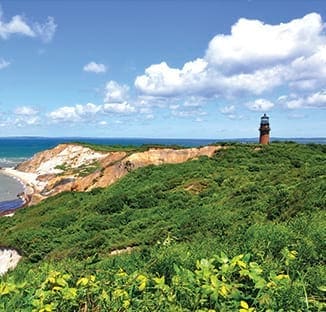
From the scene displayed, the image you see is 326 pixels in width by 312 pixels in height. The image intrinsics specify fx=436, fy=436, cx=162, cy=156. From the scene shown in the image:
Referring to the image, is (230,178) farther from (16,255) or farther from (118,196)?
(16,255)

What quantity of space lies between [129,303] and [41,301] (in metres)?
0.88

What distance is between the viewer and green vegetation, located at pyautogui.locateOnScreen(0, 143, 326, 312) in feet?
14.7

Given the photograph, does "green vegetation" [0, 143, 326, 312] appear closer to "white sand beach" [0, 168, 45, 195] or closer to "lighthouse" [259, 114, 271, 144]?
"lighthouse" [259, 114, 271, 144]

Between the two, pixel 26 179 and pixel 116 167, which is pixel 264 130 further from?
pixel 26 179

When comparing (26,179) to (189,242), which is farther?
(26,179)

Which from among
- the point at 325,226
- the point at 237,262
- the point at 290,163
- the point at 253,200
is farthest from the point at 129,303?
the point at 290,163

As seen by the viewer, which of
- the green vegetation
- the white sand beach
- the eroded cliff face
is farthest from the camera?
the white sand beach

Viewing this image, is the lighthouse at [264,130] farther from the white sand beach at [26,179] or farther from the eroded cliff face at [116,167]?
the white sand beach at [26,179]

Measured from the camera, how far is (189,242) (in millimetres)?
11195

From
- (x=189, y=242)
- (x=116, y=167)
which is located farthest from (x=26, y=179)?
(x=189, y=242)

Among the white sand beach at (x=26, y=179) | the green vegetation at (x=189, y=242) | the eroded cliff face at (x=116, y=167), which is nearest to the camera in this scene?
the green vegetation at (x=189, y=242)

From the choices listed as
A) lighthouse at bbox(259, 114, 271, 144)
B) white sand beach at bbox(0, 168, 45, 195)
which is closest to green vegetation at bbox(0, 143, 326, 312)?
lighthouse at bbox(259, 114, 271, 144)

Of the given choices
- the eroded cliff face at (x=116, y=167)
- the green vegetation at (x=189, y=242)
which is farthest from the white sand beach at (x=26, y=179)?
the green vegetation at (x=189, y=242)

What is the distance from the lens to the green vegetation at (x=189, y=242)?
447cm
